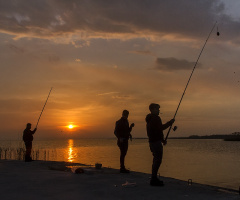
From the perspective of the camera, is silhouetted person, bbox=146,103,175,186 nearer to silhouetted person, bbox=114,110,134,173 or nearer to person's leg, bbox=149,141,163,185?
person's leg, bbox=149,141,163,185

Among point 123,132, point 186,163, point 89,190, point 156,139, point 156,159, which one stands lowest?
point 186,163

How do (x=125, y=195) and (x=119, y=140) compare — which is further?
(x=119, y=140)

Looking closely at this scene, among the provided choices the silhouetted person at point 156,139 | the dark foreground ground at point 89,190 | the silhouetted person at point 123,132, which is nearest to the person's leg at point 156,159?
the silhouetted person at point 156,139

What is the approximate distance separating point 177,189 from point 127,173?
2.97m

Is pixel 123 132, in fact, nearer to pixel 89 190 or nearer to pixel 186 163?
pixel 89 190

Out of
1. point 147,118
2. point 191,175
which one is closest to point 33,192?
point 147,118

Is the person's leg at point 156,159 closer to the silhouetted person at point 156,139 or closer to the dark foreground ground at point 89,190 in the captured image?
the silhouetted person at point 156,139

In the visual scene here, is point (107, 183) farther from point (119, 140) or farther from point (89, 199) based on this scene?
point (119, 140)

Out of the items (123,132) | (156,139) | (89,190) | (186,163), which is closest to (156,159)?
(156,139)

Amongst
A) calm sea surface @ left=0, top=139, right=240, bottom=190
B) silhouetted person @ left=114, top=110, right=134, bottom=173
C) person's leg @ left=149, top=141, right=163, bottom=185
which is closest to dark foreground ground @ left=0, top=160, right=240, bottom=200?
person's leg @ left=149, top=141, right=163, bottom=185

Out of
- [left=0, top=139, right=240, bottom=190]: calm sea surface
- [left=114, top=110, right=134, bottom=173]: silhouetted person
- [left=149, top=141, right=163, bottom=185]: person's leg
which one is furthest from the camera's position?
[left=0, top=139, right=240, bottom=190]: calm sea surface

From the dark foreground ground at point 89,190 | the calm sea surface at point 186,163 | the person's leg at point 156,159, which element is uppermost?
the person's leg at point 156,159

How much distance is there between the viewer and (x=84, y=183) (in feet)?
22.4

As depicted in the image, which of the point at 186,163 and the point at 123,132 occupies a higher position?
the point at 123,132
